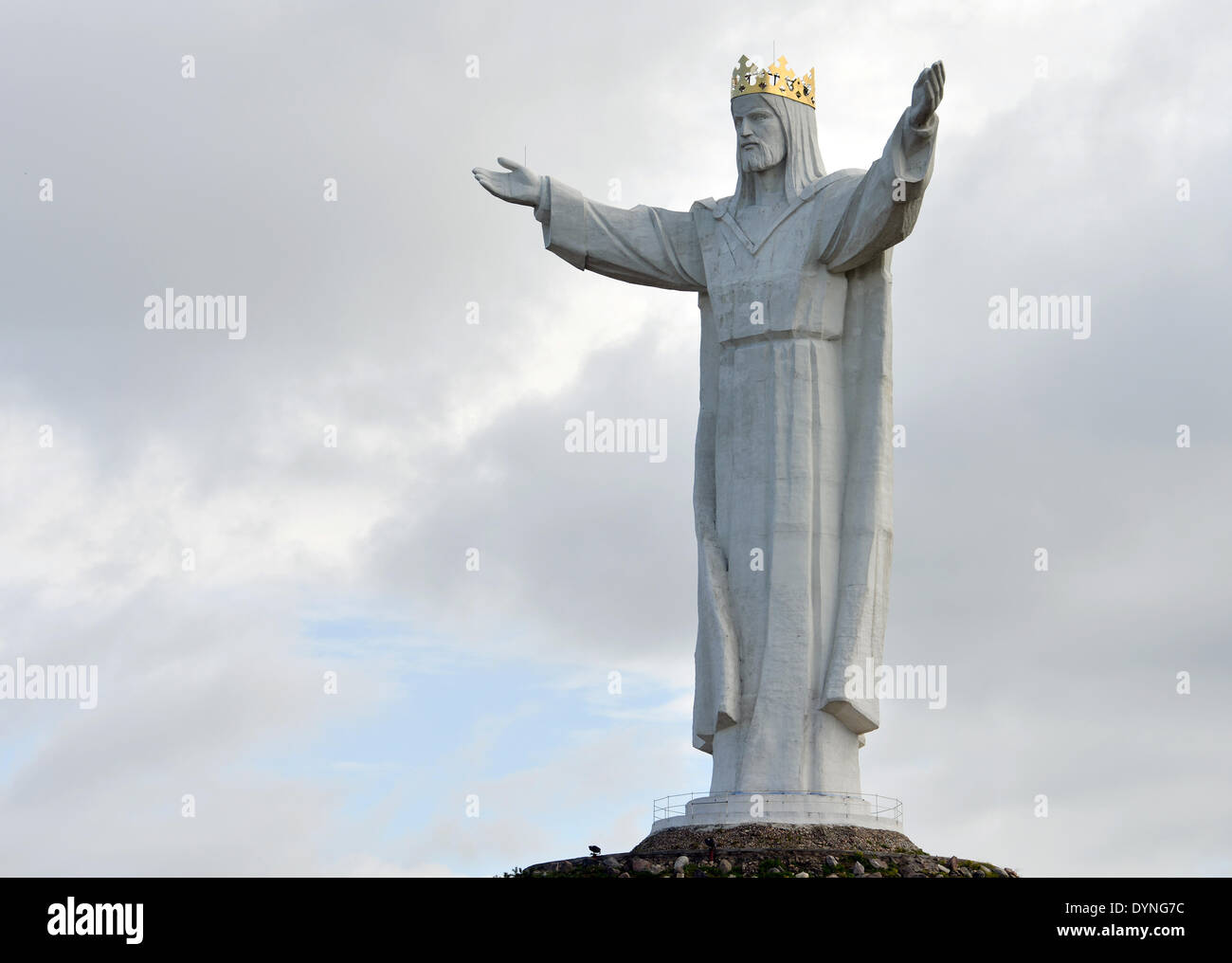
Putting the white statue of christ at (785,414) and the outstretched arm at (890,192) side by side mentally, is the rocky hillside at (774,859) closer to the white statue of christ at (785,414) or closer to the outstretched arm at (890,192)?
the white statue of christ at (785,414)

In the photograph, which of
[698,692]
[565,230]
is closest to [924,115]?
[565,230]

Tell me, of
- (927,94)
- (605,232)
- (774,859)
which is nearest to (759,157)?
(605,232)

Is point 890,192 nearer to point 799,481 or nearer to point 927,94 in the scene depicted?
point 927,94

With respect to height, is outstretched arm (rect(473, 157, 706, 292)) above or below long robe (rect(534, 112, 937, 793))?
above

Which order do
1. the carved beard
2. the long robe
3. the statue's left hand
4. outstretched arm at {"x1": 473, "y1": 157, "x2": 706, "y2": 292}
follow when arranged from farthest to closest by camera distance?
outstretched arm at {"x1": 473, "y1": 157, "x2": 706, "y2": 292}, the carved beard, the long robe, the statue's left hand

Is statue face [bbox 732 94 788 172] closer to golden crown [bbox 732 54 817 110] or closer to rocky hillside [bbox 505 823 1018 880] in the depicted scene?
golden crown [bbox 732 54 817 110]

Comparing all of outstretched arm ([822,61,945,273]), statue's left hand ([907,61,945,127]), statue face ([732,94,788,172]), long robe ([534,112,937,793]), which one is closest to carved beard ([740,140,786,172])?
statue face ([732,94,788,172])
